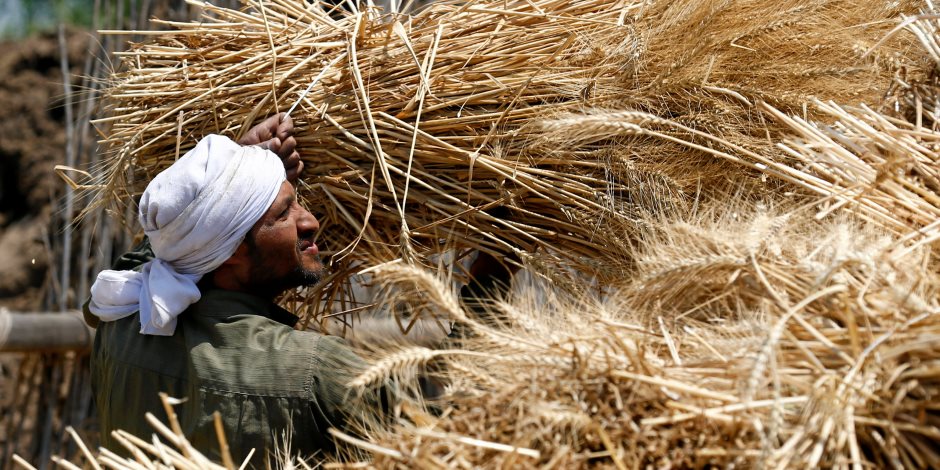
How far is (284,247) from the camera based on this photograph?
1.75 m

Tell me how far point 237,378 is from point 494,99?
70 cm

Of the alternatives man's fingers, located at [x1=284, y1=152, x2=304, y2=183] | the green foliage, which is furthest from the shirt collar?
the green foliage

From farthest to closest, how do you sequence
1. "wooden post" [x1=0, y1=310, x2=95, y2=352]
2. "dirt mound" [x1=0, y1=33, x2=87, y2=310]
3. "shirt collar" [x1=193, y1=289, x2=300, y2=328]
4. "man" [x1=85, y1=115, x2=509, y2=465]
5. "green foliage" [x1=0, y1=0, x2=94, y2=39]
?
"green foliage" [x1=0, y1=0, x2=94, y2=39] < "dirt mound" [x1=0, y1=33, x2=87, y2=310] < "wooden post" [x1=0, y1=310, x2=95, y2=352] < "shirt collar" [x1=193, y1=289, x2=300, y2=328] < "man" [x1=85, y1=115, x2=509, y2=465]

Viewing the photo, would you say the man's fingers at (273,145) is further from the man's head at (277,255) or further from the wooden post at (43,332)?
the wooden post at (43,332)

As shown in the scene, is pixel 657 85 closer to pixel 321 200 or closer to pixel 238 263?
pixel 321 200

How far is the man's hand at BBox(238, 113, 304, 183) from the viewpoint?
1757mm

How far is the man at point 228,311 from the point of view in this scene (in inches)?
64.0

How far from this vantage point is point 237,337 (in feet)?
5.53

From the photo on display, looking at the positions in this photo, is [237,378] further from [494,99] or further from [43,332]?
[43,332]

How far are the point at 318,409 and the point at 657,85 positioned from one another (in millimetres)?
823

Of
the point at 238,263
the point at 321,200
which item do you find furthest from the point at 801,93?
the point at 238,263

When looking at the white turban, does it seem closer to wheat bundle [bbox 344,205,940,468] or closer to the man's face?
the man's face

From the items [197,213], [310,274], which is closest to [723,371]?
[310,274]

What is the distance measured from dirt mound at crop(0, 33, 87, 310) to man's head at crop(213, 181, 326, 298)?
11.8ft
